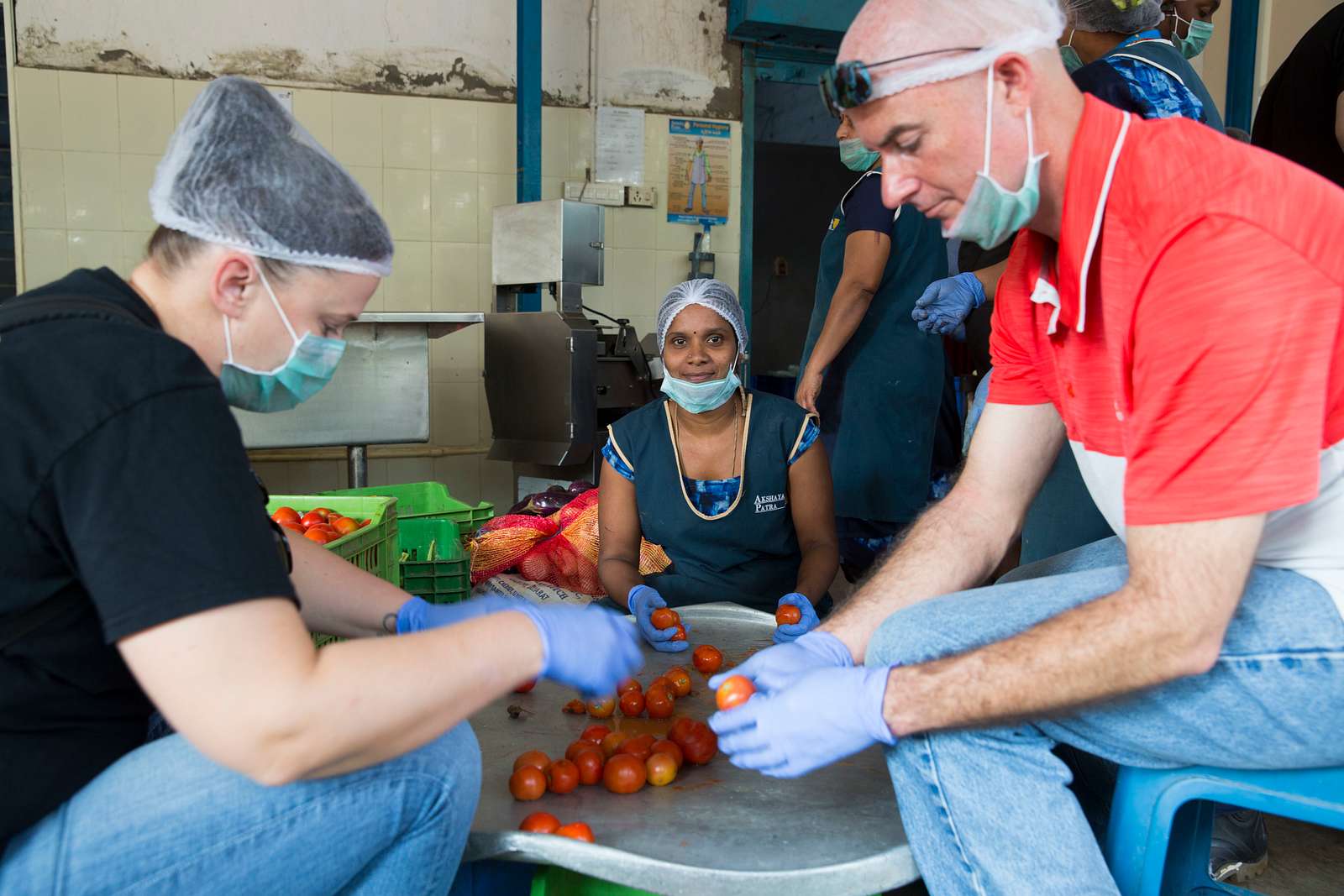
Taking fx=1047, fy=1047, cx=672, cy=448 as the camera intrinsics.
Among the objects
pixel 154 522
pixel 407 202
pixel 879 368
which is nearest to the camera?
pixel 154 522

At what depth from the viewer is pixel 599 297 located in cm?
548

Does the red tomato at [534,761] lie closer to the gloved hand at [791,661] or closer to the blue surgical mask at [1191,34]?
the gloved hand at [791,661]

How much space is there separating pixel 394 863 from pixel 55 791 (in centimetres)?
37

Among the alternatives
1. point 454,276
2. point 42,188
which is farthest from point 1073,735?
point 42,188

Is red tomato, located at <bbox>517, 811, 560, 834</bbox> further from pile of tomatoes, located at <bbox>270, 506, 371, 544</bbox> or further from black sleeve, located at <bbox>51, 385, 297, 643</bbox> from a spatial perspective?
pile of tomatoes, located at <bbox>270, 506, 371, 544</bbox>

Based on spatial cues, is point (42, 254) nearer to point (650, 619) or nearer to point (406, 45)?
point (406, 45)

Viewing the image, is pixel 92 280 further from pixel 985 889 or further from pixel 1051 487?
pixel 1051 487

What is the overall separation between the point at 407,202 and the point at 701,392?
9.77ft

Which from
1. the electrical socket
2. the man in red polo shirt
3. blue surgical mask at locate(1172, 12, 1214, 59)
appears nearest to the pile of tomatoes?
the man in red polo shirt

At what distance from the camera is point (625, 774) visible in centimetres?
160

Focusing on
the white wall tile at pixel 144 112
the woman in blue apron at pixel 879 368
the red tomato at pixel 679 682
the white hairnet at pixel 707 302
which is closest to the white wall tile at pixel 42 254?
the white wall tile at pixel 144 112

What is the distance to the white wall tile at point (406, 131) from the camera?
508 centimetres

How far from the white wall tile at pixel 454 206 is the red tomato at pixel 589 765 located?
13.1 ft

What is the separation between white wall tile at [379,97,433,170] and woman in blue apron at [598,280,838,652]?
2.79 metres
